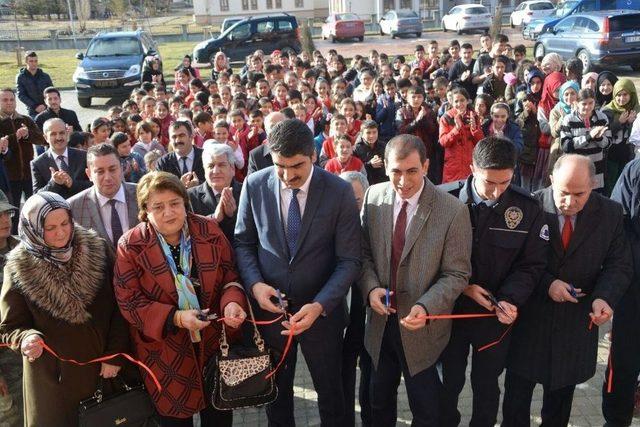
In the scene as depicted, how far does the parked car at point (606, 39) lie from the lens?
15586mm

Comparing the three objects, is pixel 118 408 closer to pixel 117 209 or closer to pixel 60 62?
pixel 117 209

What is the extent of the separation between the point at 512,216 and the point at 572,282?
552 millimetres

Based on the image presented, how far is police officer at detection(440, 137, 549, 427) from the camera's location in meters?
3.22

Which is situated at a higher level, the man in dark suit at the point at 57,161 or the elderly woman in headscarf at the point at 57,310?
the man in dark suit at the point at 57,161

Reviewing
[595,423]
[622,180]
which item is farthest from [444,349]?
[622,180]

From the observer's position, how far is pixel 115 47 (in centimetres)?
1767

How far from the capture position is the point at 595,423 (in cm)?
395

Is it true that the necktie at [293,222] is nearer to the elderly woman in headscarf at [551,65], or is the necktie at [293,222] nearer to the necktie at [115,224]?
the necktie at [115,224]

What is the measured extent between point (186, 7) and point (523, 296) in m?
92.7

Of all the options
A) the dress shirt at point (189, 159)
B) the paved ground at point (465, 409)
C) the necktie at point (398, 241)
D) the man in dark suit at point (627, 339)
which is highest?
the dress shirt at point (189, 159)

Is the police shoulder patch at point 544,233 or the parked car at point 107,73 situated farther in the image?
the parked car at point 107,73

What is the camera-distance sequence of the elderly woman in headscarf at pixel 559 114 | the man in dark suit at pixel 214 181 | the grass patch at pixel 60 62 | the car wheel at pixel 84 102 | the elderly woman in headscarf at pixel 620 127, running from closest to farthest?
the man in dark suit at pixel 214 181 < the elderly woman in headscarf at pixel 559 114 < the elderly woman in headscarf at pixel 620 127 < the car wheel at pixel 84 102 < the grass patch at pixel 60 62

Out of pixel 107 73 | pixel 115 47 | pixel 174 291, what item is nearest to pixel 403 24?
pixel 115 47

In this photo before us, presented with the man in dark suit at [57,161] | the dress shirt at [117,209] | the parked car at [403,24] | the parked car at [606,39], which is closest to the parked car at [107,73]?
the man in dark suit at [57,161]
